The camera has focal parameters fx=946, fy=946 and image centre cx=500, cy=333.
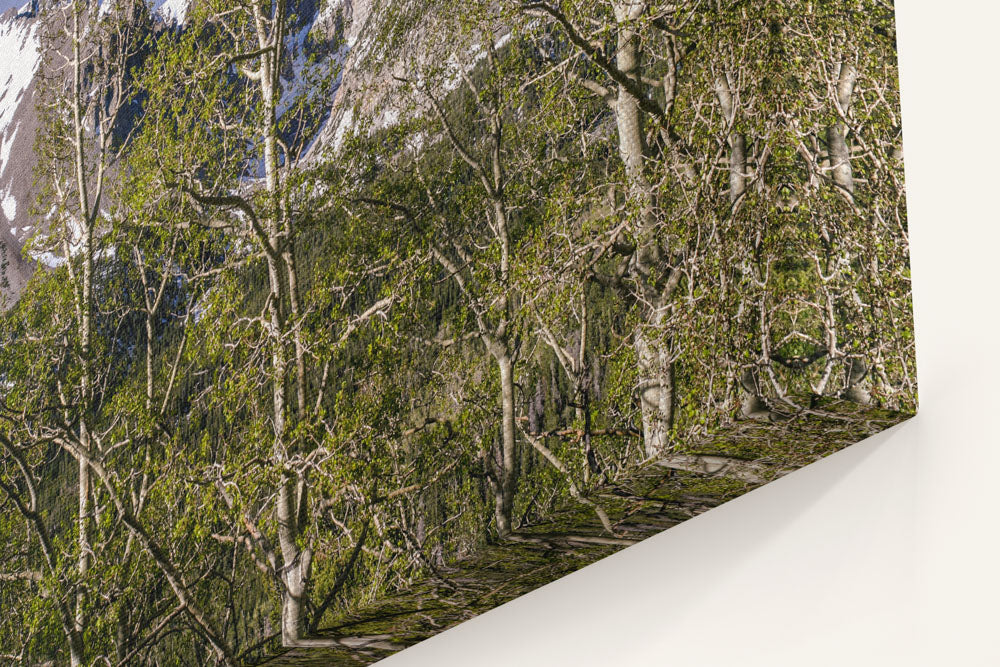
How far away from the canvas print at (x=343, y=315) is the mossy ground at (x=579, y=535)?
0.04ft

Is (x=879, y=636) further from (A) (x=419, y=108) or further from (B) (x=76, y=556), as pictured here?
(B) (x=76, y=556)

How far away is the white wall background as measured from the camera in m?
2.43

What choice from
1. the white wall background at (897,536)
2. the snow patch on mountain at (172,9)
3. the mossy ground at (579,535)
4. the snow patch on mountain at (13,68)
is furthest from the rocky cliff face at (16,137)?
the white wall background at (897,536)

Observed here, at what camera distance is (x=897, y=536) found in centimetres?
267

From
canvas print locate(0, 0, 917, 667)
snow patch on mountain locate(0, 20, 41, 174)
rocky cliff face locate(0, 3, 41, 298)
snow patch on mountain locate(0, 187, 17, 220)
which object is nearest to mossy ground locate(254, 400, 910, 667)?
canvas print locate(0, 0, 917, 667)

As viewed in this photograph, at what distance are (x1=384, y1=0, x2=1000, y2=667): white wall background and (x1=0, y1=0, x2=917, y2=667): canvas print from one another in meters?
0.15

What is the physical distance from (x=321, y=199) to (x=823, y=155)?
4.98 ft

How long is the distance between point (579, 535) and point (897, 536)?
95 centimetres

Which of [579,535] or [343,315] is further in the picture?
[579,535]

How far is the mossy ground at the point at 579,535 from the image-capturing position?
2170 mm

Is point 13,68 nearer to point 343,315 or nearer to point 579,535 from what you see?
point 343,315

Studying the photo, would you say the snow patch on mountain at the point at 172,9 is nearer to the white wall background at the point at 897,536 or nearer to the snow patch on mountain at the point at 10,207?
the snow patch on mountain at the point at 10,207

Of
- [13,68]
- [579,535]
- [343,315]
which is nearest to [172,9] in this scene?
[13,68]

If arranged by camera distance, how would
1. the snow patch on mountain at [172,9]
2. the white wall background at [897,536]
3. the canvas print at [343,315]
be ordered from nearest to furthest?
the canvas print at [343,315] < the snow patch on mountain at [172,9] < the white wall background at [897,536]
